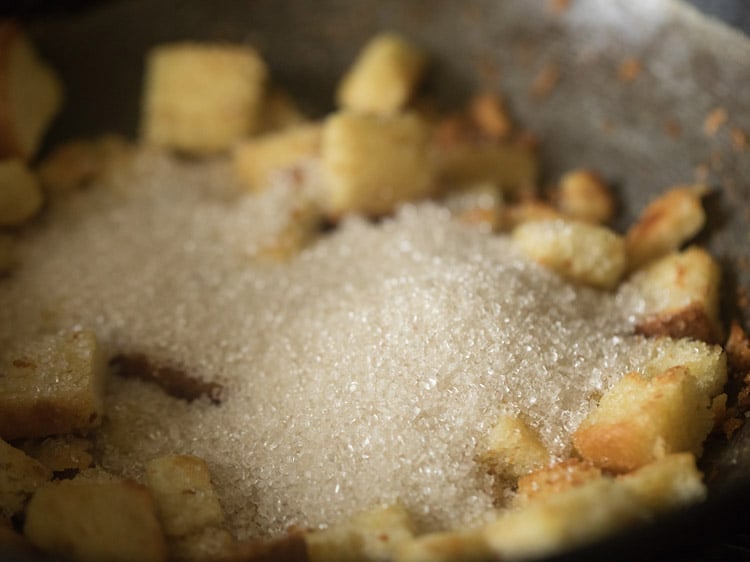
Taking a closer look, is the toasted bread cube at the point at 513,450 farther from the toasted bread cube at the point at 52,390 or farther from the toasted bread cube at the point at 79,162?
the toasted bread cube at the point at 79,162

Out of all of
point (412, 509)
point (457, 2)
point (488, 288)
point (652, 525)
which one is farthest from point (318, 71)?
point (652, 525)

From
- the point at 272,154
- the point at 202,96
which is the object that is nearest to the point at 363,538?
the point at 272,154

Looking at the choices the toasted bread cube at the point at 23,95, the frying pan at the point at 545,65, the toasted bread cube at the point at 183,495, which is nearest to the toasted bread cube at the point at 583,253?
the frying pan at the point at 545,65

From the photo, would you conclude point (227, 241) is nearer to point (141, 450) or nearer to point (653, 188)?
point (141, 450)

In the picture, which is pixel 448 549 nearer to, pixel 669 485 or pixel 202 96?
pixel 669 485

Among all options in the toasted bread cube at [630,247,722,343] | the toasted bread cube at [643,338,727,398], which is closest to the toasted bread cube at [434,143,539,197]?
the toasted bread cube at [630,247,722,343]

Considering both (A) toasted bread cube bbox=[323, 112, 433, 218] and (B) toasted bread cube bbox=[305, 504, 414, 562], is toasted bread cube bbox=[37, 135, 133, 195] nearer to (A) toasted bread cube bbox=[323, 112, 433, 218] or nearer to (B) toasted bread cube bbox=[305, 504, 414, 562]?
(A) toasted bread cube bbox=[323, 112, 433, 218]
